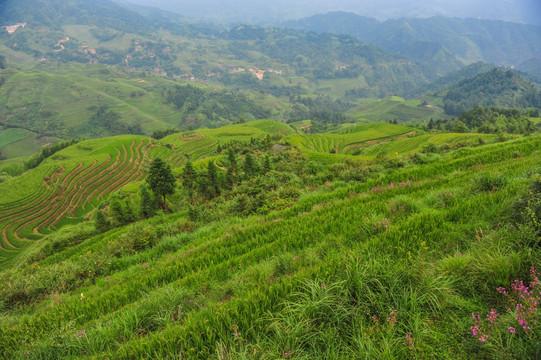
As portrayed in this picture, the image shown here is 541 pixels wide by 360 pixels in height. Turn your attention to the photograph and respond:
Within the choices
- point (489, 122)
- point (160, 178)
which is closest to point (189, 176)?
point (160, 178)

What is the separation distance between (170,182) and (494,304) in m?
35.9

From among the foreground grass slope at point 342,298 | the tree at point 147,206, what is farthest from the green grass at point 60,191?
the foreground grass slope at point 342,298

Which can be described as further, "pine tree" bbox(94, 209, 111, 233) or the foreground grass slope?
"pine tree" bbox(94, 209, 111, 233)

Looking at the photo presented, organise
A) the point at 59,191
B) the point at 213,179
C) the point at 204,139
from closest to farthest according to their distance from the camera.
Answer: the point at 213,179
the point at 59,191
the point at 204,139

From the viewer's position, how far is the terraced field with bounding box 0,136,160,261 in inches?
2734

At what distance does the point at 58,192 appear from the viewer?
8056 cm

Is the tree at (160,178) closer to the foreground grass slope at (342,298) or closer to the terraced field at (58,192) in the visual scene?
the foreground grass slope at (342,298)

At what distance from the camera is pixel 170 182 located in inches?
1351

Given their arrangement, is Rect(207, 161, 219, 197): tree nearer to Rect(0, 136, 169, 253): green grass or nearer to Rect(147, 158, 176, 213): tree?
Rect(147, 158, 176, 213): tree

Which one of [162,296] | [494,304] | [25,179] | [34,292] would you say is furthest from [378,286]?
[25,179]

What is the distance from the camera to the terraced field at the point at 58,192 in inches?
2734

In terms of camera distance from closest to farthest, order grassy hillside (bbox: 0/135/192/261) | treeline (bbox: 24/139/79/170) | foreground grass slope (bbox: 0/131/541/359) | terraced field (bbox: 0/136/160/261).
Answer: foreground grass slope (bbox: 0/131/541/359), grassy hillside (bbox: 0/135/192/261), terraced field (bbox: 0/136/160/261), treeline (bbox: 24/139/79/170)

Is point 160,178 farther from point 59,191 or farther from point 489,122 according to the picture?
point 489,122

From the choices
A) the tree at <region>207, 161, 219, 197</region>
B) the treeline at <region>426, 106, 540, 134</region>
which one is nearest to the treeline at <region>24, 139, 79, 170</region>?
the tree at <region>207, 161, 219, 197</region>
